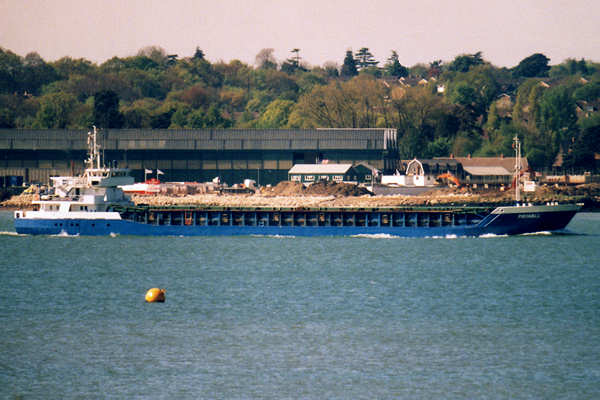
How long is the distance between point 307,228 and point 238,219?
695 cm

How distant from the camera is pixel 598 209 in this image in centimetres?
14025

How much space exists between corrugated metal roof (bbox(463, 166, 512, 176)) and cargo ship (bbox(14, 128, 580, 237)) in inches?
2970

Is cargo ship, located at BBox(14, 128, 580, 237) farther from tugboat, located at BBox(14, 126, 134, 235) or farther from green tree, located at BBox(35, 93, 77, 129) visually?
green tree, located at BBox(35, 93, 77, 129)

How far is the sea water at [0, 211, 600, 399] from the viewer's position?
125ft

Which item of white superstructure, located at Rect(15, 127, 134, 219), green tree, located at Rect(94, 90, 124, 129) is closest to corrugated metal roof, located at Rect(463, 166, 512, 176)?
green tree, located at Rect(94, 90, 124, 129)

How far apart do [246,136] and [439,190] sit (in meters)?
38.7

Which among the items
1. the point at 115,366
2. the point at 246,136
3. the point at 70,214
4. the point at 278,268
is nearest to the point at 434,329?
the point at 115,366

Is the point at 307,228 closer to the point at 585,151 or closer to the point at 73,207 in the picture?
the point at 73,207

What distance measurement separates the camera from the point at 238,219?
92.3 metres

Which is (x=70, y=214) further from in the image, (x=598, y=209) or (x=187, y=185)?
(x=598, y=209)

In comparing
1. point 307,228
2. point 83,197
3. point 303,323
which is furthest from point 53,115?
point 303,323

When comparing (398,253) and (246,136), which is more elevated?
(246,136)

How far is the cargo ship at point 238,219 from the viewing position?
289 feet

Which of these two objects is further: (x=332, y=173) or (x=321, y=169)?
(x=321, y=169)
